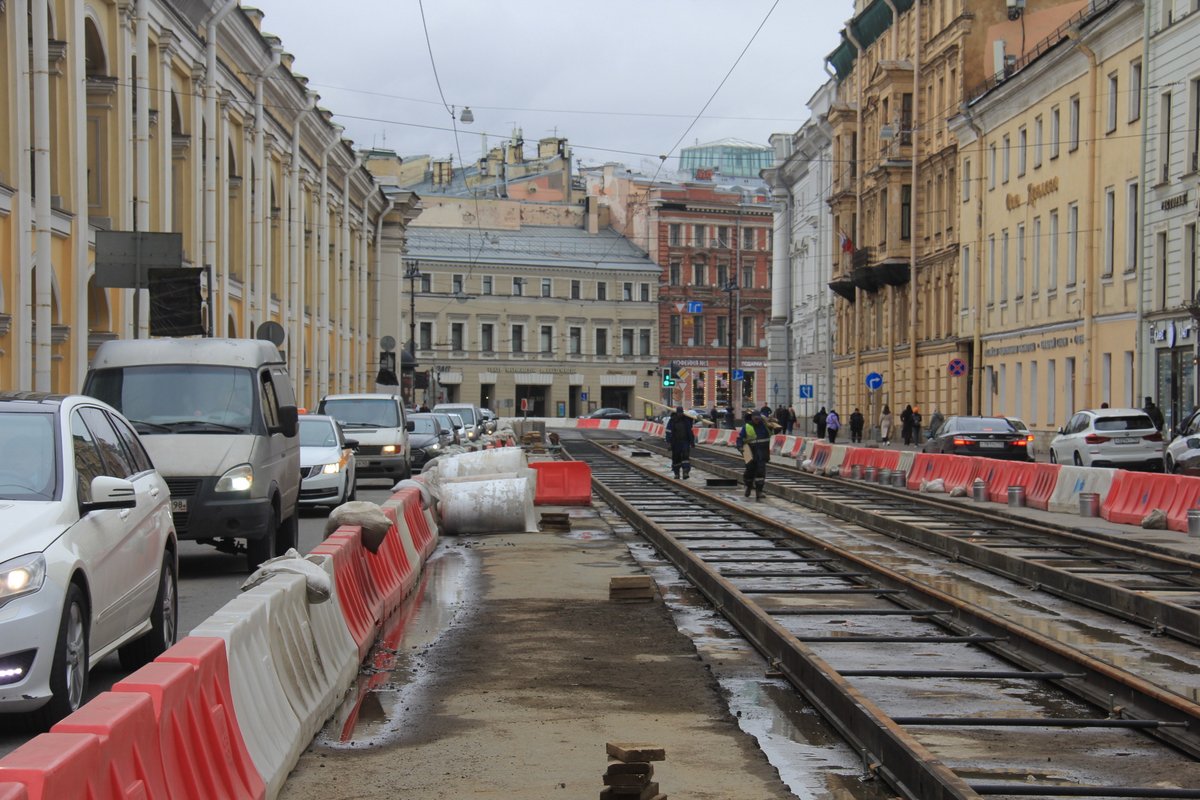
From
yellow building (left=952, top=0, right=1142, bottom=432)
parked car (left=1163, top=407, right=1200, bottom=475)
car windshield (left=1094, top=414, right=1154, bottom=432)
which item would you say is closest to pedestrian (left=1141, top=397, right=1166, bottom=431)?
car windshield (left=1094, top=414, right=1154, bottom=432)

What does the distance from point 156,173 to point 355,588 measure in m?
25.4

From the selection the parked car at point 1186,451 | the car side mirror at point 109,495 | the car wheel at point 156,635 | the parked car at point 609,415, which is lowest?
the parked car at point 609,415

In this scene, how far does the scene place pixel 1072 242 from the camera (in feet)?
152

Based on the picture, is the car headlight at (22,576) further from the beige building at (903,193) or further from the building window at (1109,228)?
the beige building at (903,193)

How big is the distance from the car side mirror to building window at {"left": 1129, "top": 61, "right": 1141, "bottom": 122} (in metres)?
37.3

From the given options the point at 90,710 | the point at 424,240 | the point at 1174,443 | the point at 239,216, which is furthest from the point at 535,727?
the point at 424,240

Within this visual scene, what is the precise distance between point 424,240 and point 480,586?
9444 cm

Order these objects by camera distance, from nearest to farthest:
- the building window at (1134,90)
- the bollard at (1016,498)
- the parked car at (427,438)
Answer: the bollard at (1016,498), the parked car at (427,438), the building window at (1134,90)

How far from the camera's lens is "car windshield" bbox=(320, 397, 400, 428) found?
3105cm

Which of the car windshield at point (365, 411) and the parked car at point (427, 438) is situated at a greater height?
the car windshield at point (365, 411)

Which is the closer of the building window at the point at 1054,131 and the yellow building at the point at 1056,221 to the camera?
the yellow building at the point at 1056,221

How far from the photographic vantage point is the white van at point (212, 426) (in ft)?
48.8

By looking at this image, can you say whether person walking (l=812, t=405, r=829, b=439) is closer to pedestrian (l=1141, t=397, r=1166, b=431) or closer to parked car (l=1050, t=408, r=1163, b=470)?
pedestrian (l=1141, t=397, r=1166, b=431)

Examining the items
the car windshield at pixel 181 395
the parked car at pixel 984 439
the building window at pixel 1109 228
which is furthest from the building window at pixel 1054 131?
the car windshield at pixel 181 395
